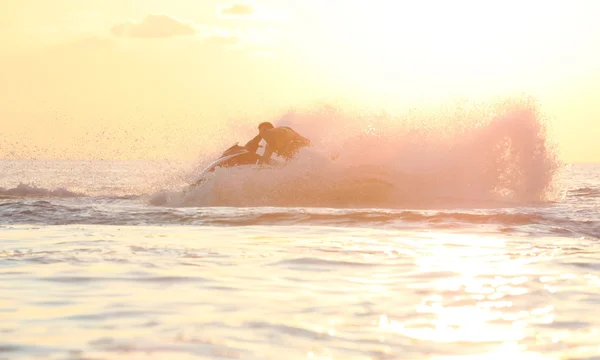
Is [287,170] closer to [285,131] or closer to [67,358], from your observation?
[285,131]

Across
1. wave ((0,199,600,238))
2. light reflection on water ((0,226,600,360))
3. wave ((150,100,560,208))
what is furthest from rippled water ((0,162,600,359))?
wave ((150,100,560,208))

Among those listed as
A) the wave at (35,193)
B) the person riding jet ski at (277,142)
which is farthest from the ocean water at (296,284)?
the wave at (35,193)

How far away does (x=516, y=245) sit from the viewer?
1262 centimetres

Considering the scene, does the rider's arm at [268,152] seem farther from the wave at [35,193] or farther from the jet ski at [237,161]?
the wave at [35,193]

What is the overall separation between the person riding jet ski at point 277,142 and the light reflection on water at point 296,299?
14087 millimetres

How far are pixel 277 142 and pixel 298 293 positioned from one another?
19574 mm

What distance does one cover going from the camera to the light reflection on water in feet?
17.9

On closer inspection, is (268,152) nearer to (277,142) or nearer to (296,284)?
(277,142)

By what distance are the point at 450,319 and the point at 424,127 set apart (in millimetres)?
24182

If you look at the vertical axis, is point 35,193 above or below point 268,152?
below

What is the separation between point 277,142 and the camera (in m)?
27.1

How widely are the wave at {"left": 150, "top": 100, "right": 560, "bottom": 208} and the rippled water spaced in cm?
971

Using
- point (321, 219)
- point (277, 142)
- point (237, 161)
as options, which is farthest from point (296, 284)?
point (277, 142)

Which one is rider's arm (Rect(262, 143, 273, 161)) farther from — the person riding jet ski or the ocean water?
the ocean water
